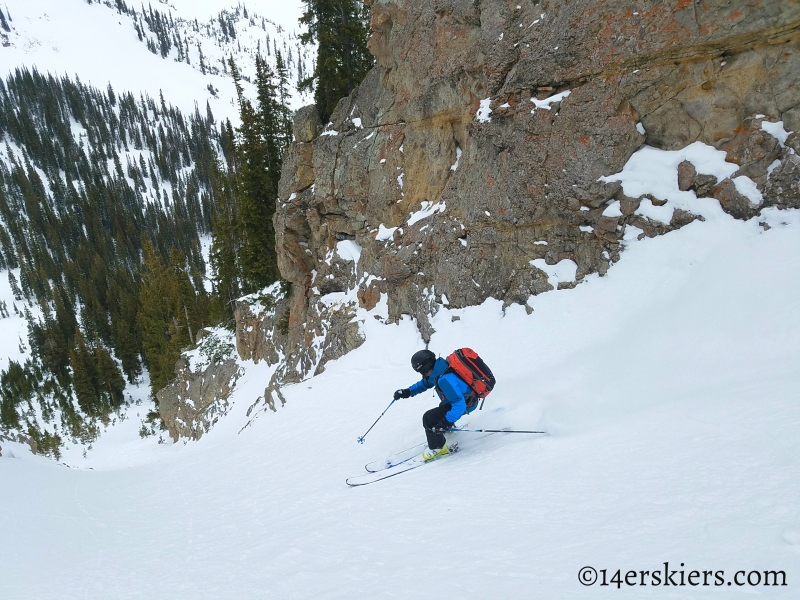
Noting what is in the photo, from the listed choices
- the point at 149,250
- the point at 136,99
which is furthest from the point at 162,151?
the point at 149,250

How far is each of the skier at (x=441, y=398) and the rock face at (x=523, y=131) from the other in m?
5.19

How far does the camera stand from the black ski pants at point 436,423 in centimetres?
662

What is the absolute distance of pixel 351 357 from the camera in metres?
14.7

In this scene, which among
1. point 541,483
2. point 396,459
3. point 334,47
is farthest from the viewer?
point 334,47

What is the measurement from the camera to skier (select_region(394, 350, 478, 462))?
6395mm

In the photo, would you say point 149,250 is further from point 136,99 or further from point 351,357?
point 136,99

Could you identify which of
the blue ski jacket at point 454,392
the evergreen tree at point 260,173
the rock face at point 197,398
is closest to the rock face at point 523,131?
the blue ski jacket at point 454,392

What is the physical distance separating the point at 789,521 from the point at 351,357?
12.5 meters

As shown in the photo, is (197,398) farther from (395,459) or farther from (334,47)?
(395,459)

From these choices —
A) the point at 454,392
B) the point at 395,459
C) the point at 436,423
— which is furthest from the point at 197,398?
the point at 454,392

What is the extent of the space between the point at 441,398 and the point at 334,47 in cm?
1916

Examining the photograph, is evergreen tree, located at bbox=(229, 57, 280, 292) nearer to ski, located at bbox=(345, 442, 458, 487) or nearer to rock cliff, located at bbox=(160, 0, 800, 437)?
rock cliff, located at bbox=(160, 0, 800, 437)

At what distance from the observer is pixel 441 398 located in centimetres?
671

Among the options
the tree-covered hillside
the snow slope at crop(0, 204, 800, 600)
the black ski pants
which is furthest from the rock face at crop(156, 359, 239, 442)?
the black ski pants
